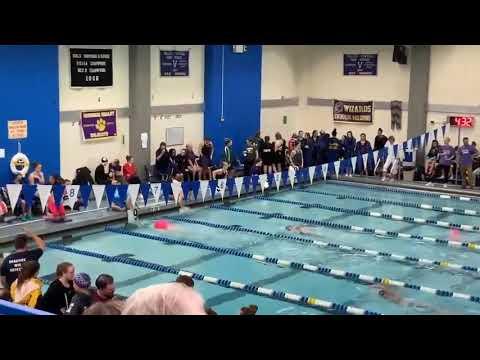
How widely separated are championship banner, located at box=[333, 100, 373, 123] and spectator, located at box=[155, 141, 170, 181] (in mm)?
6821

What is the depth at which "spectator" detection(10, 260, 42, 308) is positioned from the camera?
579 centimetres

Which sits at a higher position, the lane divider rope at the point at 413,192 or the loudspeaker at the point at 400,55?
the loudspeaker at the point at 400,55

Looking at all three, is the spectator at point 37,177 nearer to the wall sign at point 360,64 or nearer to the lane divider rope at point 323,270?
the lane divider rope at point 323,270

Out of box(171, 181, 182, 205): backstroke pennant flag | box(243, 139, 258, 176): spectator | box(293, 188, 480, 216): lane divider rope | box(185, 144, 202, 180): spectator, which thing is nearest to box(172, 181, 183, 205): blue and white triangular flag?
box(171, 181, 182, 205): backstroke pennant flag

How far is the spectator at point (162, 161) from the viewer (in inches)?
650

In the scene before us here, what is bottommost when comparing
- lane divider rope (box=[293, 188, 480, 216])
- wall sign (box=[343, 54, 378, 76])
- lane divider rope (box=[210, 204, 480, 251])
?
lane divider rope (box=[210, 204, 480, 251])

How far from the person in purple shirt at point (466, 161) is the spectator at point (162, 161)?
23.4ft

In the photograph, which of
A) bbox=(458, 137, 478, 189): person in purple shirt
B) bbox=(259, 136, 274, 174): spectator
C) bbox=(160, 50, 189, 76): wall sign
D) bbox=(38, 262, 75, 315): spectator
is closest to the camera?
bbox=(38, 262, 75, 315): spectator

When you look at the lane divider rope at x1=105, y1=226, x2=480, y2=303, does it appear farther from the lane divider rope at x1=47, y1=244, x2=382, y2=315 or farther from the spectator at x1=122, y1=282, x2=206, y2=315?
the spectator at x1=122, y1=282, x2=206, y2=315

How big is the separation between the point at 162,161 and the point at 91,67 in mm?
2773

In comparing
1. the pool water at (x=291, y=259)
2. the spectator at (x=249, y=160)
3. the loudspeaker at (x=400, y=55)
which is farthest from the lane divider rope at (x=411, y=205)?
the loudspeaker at (x=400, y=55)
